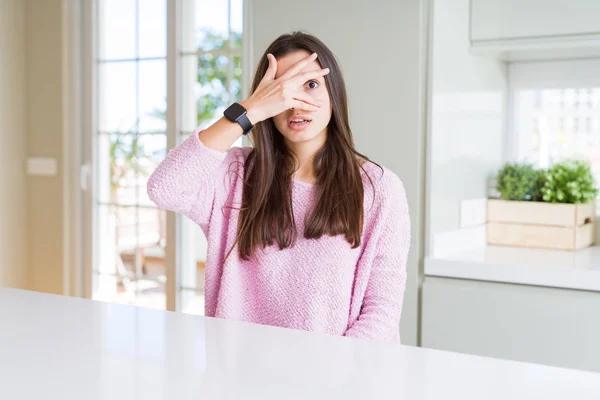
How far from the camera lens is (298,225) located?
5.02 feet

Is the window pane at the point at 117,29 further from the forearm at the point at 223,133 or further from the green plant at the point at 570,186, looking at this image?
the forearm at the point at 223,133

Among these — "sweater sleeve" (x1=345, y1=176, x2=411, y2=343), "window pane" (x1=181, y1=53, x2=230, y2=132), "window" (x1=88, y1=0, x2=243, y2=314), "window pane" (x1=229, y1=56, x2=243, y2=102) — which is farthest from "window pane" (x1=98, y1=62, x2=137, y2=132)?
"sweater sleeve" (x1=345, y1=176, x2=411, y2=343)

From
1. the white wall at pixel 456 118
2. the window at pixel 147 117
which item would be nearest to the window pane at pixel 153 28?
the window at pixel 147 117

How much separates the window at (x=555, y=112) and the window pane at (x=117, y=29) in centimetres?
189

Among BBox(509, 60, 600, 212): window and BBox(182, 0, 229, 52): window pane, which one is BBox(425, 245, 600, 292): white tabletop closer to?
BBox(509, 60, 600, 212): window

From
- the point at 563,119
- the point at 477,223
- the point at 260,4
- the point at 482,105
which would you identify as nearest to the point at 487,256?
the point at 477,223

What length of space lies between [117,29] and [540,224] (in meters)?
2.32

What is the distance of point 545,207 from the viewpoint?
2412 millimetres

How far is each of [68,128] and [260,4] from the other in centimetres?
159

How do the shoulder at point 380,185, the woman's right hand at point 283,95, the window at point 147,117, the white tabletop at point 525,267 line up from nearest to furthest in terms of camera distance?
1. the woman's right hand at point 283,95
2. the shoulder at point 380,185
3. the white tabletop at point 525,267
4. the window at point 147,117

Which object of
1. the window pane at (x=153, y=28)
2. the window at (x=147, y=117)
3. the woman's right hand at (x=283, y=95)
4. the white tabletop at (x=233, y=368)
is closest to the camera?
the white tabletop at (x=233, y=368)

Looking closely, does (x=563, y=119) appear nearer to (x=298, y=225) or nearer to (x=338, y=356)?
(x=298, y=225)

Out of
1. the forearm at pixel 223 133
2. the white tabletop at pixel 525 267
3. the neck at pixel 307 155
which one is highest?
the forearm at pixel 223 133

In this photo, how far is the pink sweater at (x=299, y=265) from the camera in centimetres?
145
